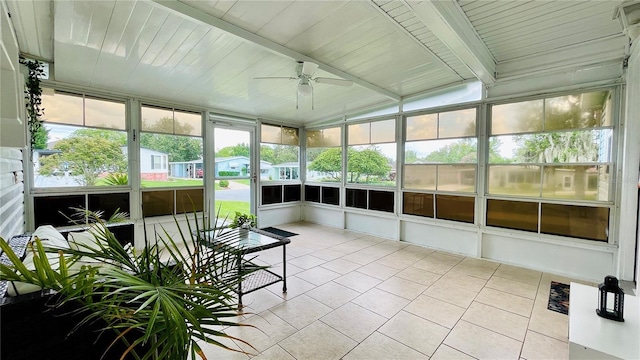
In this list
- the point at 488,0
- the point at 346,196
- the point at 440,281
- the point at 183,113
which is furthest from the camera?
the point at 346,196

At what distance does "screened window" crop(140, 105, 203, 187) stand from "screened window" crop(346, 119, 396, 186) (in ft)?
10.2

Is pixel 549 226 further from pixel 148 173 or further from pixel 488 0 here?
pixel 148 173

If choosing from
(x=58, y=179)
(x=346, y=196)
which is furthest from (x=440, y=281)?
(x=58, y=179)

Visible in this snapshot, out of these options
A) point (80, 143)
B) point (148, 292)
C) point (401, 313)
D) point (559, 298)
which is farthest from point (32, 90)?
point (559, 298)

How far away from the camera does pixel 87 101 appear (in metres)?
3.82

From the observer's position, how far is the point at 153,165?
444 centimetres

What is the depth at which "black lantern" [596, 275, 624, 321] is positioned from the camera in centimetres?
173

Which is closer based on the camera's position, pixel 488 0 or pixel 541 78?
pixel 488 0

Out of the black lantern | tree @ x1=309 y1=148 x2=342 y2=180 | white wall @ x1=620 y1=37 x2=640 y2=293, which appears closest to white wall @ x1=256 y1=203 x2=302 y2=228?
tree @ x1=309 y1=148 x2=342 y2=180

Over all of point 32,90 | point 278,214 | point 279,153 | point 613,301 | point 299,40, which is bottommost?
point 278,214

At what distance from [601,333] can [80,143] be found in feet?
19.2

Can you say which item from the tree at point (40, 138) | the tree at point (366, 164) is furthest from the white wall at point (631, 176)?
the tree at point (40, 138)

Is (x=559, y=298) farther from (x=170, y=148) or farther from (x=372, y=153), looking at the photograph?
(x=170, y=148)

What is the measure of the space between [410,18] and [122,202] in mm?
4736
